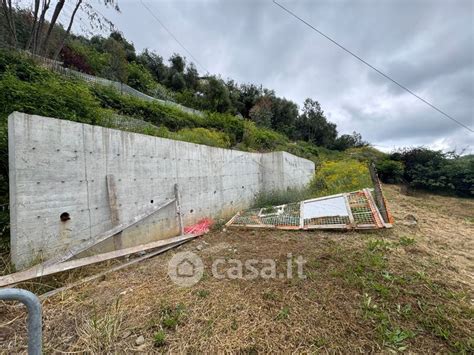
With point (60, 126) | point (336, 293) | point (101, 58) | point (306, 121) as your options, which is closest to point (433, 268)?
point (336, 293)

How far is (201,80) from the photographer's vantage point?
1678 cm

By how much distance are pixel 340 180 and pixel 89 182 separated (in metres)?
7.48

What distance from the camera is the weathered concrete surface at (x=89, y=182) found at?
2268 millimetres

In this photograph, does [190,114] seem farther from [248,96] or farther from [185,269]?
[248,96]

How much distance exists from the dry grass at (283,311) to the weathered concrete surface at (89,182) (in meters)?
0.74

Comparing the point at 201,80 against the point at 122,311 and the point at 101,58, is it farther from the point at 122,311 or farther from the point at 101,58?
the point at 122,311

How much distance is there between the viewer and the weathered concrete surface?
89.3 inches

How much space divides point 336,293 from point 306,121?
1988 cm

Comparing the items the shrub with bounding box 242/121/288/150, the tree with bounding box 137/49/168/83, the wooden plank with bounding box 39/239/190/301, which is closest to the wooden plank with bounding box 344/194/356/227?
the wooden plank with bounding box 39/239/190/301

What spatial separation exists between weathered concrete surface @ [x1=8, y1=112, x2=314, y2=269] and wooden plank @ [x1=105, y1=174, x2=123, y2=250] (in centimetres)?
5

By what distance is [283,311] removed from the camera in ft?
6.16

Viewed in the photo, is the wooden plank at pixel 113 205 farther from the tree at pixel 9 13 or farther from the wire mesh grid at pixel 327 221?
the tree at pixel 9 13

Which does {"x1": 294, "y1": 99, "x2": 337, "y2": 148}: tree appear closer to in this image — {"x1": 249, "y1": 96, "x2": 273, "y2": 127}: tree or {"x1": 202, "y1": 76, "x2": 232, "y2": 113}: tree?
{"x1": 249, "y1": 96, "x2": 273, "y2": 127}: tree

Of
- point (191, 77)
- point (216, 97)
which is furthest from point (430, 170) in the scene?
point (191, 77)
